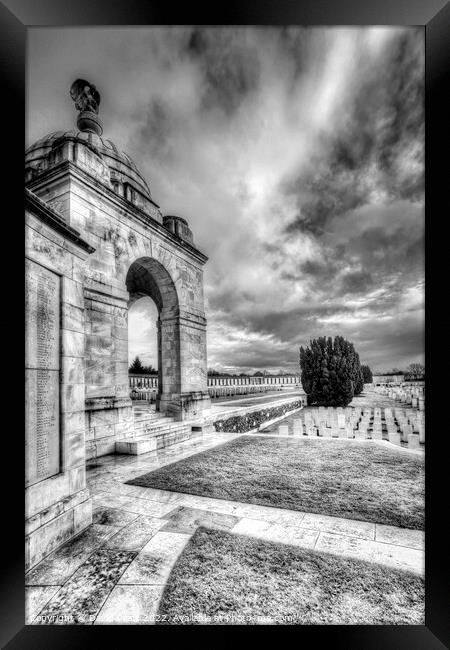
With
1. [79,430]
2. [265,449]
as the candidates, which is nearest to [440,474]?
[79,430]

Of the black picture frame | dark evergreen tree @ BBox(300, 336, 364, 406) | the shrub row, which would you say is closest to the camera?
the black picture frame

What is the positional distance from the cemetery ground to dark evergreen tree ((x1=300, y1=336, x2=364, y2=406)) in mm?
13957

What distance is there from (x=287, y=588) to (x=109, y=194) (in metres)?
9.35

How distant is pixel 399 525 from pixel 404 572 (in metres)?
0.97

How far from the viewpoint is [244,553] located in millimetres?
2943

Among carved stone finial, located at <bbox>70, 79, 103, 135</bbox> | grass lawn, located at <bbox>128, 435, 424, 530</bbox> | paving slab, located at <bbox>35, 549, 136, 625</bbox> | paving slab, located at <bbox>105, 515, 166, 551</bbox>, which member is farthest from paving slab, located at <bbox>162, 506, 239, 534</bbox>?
carved stone finial, located at <bbox>70, 79, 103, 135</bbox>

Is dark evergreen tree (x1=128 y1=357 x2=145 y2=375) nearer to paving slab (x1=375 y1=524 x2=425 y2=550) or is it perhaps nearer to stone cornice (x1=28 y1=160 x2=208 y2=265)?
Answer: stone cornice (x1=28 y1=160 x2=208 y2=265)

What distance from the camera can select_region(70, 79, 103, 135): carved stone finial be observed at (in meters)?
12.3

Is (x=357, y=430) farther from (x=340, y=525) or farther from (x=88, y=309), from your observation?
(x=88, y=309)

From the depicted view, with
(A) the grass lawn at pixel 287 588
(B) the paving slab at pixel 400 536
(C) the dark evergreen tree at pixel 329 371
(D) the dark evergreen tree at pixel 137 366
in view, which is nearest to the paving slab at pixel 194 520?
(A) the grass lawn at pixel 287 588

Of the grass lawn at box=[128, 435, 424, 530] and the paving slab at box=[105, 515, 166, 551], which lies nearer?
the paving slab at box=[105, 515, 166, 551]

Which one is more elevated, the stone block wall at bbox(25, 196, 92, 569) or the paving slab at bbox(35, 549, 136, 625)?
the stone block wall at bbox(25, 196, 92, 569)

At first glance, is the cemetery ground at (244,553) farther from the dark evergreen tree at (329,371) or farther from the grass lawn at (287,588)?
the dark evergreen tree at (329,371)

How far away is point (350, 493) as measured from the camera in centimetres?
448
